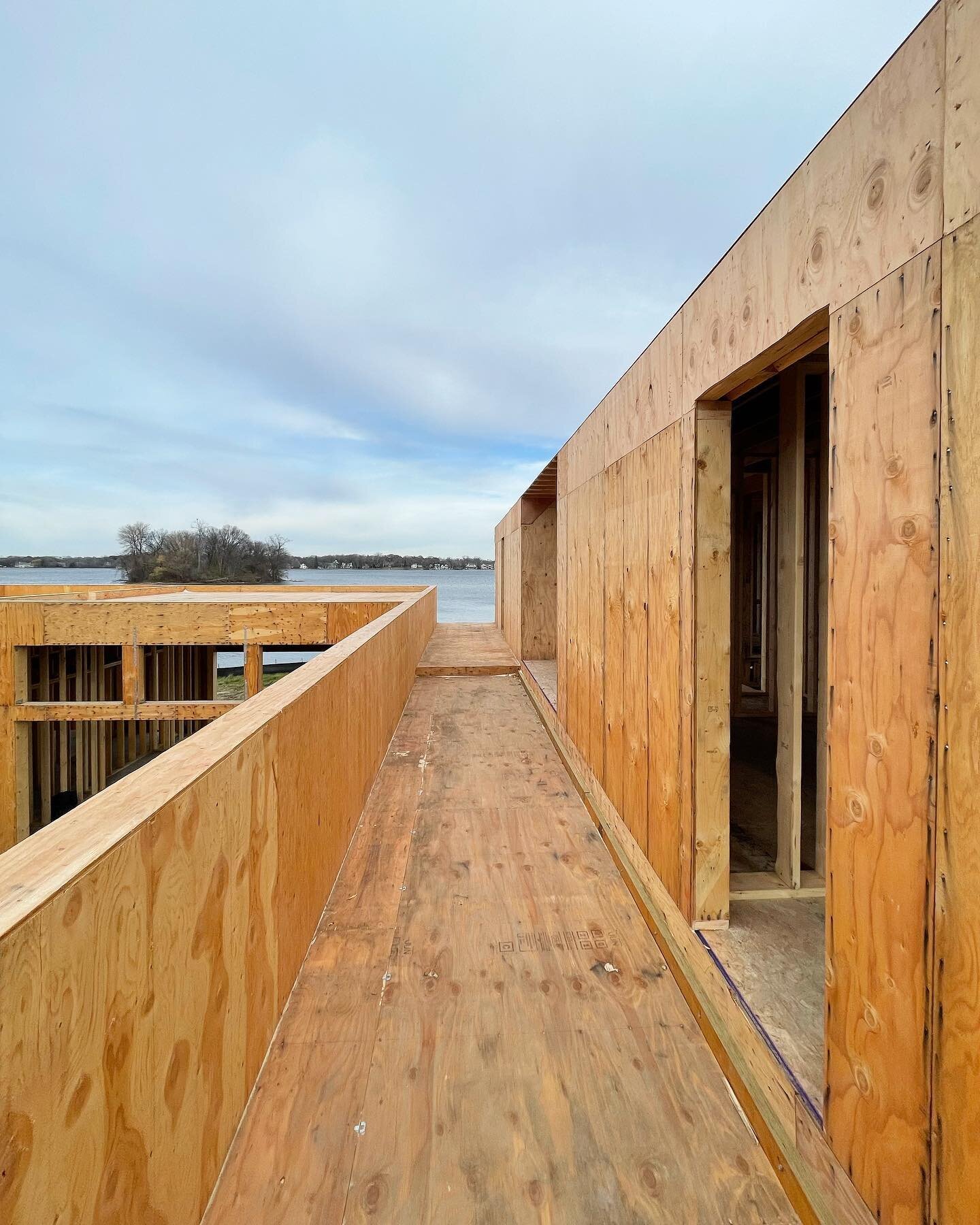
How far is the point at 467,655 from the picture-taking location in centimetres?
948

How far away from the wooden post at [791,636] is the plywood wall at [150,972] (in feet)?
6.45

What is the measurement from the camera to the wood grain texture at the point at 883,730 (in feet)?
3.68

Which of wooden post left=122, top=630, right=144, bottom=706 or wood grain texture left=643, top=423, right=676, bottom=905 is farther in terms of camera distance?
wooden post left=122, top=630, right=144, bottom=706

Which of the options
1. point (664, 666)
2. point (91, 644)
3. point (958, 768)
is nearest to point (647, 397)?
point (664, 666)

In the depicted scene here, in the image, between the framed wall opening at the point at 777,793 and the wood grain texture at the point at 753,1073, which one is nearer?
the wood grain texture at the point at 753,1073

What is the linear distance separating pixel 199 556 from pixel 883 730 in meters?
43.9

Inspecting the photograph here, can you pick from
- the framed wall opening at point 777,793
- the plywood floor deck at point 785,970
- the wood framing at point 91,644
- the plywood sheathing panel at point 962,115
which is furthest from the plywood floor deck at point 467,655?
the plywood sheathing panel at point 962,115

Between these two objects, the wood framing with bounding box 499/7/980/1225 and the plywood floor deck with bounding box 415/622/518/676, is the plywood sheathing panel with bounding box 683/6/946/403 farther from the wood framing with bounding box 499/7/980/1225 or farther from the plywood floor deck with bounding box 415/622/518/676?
the plywood floor deck with bounding box 415/622/518/676

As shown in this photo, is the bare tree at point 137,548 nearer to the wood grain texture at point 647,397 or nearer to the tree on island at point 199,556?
the tree on island at point 199,556

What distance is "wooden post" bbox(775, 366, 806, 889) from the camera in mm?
2377

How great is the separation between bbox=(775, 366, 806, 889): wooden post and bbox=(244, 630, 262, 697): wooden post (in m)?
7.86

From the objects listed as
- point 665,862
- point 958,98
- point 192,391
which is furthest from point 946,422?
point 192,391

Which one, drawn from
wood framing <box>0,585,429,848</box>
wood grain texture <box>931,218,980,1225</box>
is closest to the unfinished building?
wood grain texture <box>931,218,980,1225</box>

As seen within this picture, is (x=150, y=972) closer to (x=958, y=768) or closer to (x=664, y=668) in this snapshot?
(x=958, y=768)
